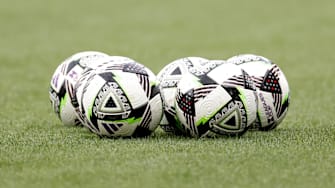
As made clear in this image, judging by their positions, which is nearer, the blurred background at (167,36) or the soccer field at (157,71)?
the soccer field at (157,71)

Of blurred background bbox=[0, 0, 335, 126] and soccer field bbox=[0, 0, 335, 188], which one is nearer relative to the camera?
soccer field bbox=[0, 0, 335, 188]

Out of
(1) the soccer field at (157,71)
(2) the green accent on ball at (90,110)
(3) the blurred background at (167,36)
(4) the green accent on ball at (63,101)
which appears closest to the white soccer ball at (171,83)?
(1) the soccer field at (157,71)

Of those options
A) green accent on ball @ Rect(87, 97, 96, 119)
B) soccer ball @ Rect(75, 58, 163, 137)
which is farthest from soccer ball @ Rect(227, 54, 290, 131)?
green accent on ball @ Rect(87, 97, 96, 119)

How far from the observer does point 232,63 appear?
9.03m

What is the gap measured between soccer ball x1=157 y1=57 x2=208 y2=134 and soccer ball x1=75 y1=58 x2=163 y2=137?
0.83ft

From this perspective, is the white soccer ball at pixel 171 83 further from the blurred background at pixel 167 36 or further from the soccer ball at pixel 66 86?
the blurred background at pixel 167 36

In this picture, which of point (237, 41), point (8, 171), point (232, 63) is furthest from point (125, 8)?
point (8, 171)

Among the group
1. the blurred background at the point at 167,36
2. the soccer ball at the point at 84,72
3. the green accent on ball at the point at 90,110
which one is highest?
the blurred background at the point at 167,36

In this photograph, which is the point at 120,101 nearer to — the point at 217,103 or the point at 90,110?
the point at 90,110

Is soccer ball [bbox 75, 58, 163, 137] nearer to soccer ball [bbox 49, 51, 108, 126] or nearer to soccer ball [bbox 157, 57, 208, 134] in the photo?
soccer ball [bbox 157, 57, 208, 134]

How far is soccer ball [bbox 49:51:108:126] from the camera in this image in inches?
379

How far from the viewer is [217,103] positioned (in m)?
8.31

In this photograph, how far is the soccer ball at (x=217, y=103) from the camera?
27.3ft

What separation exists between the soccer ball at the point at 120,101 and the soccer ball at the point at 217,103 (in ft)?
1.03
